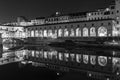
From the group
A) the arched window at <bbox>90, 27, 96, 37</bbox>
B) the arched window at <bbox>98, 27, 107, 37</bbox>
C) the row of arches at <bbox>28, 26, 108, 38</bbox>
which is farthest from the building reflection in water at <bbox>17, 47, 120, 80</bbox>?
the arched window at <bbox>90, 27, 96, 37</bbox>

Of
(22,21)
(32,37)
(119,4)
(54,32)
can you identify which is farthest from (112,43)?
(22,21)

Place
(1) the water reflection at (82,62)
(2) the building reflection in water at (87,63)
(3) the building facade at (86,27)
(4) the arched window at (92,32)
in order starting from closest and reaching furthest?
(2) the building reflection in water at (87,63)
(1) the water reflection at (82,62)
(3) the building facade at (86,27)
(4) the arched window at (92,32)

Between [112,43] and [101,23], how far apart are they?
1103 centimetres

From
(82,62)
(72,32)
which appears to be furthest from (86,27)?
(82,62)

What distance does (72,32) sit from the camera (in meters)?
52.6

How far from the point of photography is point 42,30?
2469 inches

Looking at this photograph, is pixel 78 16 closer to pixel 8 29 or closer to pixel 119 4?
pixel 119 4

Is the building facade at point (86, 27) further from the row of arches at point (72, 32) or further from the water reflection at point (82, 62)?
the water reflection at point (82, 62)

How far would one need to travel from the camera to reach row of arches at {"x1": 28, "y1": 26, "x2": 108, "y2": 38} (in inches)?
1785

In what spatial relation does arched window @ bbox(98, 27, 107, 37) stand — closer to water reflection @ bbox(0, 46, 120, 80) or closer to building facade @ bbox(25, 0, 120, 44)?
building facade @ bbox(25, 0, 120, 44)

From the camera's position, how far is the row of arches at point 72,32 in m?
45.3

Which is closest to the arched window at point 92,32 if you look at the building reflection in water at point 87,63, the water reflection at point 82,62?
the water reflection at point 82,62

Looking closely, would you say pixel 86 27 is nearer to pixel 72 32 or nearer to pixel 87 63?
pixel 72 32

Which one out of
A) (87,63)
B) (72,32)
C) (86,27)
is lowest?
(87,63)
